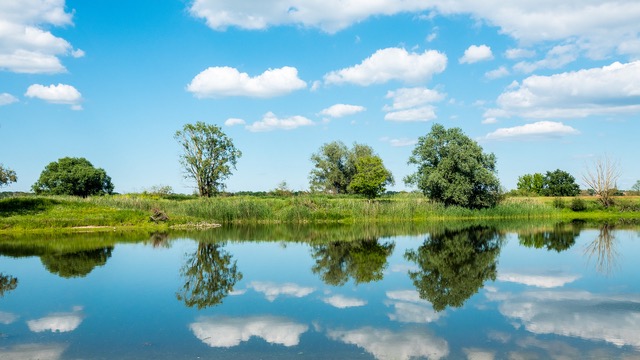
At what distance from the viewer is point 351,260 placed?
22.0 m

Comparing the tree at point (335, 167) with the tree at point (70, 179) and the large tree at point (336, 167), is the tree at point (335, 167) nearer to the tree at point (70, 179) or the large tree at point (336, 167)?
the large tree at point (336, 167)

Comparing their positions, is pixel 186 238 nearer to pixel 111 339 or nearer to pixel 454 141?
pixel 111 339

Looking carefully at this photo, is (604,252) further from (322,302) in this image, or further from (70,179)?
(70,179)

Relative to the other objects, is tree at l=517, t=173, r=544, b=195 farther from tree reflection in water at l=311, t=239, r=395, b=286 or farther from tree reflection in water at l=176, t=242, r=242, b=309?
tree reflection in water at l=176, t=242, r=242, b=309

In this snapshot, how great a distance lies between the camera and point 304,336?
34.5 ft

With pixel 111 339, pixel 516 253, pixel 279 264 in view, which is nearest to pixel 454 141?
pixel 516 253

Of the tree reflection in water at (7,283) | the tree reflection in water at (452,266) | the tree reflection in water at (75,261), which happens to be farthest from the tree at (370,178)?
the tree reflection in water at (7,283)

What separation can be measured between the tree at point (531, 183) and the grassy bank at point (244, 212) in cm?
3275

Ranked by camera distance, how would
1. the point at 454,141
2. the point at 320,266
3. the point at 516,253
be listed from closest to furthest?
the point at 320,266, the point at 516,253, the point at 454,141

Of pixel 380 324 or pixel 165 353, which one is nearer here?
pixel 165 353

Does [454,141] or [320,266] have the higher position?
[454,141]

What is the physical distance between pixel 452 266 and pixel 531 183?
8648 cm

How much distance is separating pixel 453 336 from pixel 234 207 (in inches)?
1500

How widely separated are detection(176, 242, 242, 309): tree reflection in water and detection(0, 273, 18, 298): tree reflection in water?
561cm
